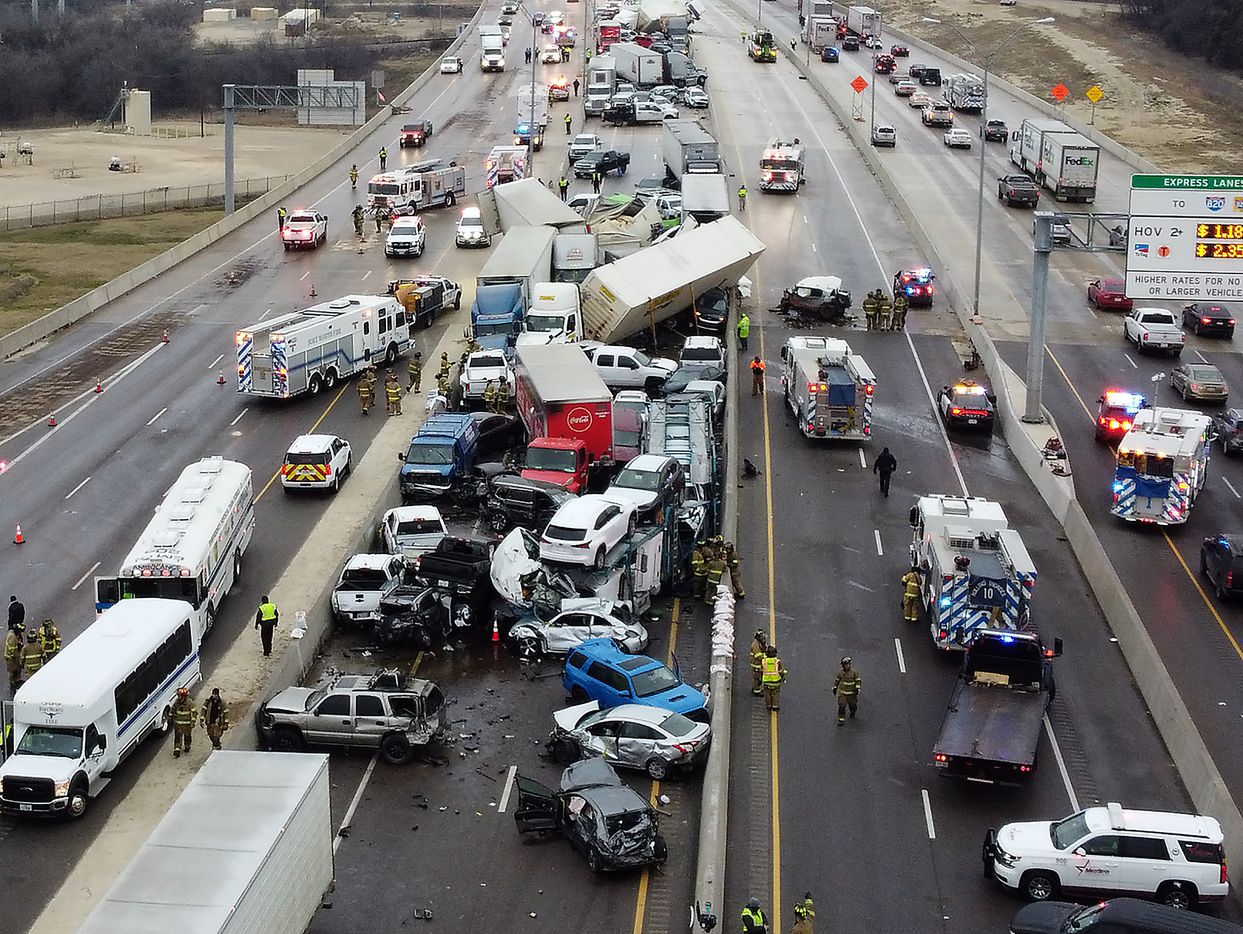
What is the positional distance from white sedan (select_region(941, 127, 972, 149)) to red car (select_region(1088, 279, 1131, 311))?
113 feet

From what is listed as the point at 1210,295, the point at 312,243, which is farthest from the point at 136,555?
the point at 312,243

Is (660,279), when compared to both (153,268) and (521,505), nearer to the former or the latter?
(521,505)

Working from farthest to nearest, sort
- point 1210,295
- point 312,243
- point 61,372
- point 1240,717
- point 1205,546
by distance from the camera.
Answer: point 312,243 → point 61,372 → point 1210,295 → point 1205,546 → point 1240,717

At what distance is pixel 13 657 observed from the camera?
33.8 m

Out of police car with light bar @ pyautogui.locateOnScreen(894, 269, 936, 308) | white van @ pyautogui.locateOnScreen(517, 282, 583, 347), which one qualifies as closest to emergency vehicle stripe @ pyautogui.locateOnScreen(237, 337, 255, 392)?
white van @ pyautogui.locateOnScreen(517, 282, 583, 347)

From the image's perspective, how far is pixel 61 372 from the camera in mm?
56219

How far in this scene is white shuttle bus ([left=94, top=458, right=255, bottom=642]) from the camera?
34.4 metres

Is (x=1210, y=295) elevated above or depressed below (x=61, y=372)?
above

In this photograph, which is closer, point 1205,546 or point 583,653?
point 583,653

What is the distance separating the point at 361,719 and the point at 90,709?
16.5ft

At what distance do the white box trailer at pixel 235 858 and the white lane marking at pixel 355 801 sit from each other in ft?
10.3

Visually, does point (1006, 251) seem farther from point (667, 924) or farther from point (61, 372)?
point (667, 924)

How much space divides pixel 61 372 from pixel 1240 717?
40120 mm

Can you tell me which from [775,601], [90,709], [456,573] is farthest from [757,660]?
[90,709]
